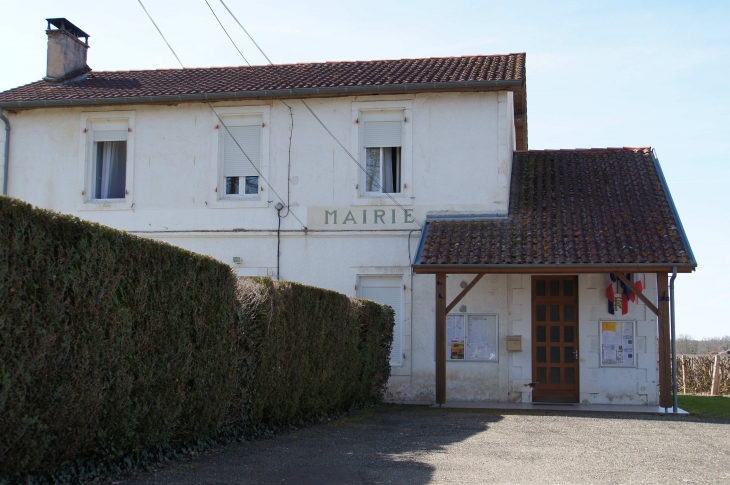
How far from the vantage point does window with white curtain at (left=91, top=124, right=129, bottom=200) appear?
56.9ft

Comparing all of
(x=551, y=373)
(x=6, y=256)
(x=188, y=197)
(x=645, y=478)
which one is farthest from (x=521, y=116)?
(x=6, y=256)

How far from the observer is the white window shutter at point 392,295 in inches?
633

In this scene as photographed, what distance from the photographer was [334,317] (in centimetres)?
1147

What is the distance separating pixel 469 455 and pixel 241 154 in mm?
10299

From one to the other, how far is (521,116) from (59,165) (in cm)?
1077

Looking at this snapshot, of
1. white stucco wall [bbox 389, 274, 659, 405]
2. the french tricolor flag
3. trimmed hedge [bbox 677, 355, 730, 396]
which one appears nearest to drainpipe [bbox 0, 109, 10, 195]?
white stucco wall [bbox 389, 274, 659, 405]

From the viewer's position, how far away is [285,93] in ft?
53.9

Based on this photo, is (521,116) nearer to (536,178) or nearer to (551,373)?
(536,178)

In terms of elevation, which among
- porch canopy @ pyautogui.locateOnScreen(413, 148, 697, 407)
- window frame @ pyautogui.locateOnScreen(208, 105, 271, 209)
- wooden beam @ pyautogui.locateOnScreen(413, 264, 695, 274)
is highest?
window frame @ pyautogui.locateOnScreen(208, 105, 271, 209)

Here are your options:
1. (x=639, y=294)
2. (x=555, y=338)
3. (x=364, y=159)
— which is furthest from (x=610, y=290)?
(x=364, y=159)

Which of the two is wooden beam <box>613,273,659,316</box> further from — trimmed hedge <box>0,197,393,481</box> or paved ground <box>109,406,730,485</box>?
trimmed hedge <box>0,197,393,481</box>

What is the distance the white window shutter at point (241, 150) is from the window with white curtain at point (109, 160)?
2250 millimetres

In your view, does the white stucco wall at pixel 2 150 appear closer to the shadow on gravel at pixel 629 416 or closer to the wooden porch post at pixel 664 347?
the shadow on gravel at pixel 629 416

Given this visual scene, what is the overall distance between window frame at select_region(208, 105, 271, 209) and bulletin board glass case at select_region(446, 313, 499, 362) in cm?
455
